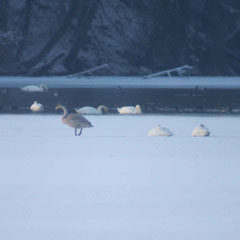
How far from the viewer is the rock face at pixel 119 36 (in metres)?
Answer: 32.1

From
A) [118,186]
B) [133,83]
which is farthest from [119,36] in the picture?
[118,186]

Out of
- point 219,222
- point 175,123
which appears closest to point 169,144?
point 175,123

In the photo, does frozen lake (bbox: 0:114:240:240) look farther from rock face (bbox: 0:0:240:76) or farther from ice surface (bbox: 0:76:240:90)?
rock face (bbox: 0:0:240:76)

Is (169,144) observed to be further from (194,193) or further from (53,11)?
(53,11)

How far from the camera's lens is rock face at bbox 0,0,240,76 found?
32125 mm

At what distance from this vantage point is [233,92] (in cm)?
1795

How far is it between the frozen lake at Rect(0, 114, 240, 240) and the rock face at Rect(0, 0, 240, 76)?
22.9 meters

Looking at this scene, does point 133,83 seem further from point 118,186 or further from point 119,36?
point 118,186

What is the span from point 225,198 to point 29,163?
6.12 feet

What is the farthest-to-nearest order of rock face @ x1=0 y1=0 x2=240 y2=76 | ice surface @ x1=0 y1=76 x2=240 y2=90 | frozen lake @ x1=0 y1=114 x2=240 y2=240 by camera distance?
rock face @ x1=0 y1=0 x2=240 y2=76, ice surface @ x1=0 y1=76 x2=240 y2=90, frozen lake @ x1=0 y1=114 x2=240 y2=240

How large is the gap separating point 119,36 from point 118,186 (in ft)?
90.7

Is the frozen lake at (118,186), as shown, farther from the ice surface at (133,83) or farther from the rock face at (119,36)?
the rock face at (119,36)

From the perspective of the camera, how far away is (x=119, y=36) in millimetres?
33031

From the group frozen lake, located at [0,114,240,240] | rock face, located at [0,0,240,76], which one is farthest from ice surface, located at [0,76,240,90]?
frozen lake, located at [0,114,240,240]
